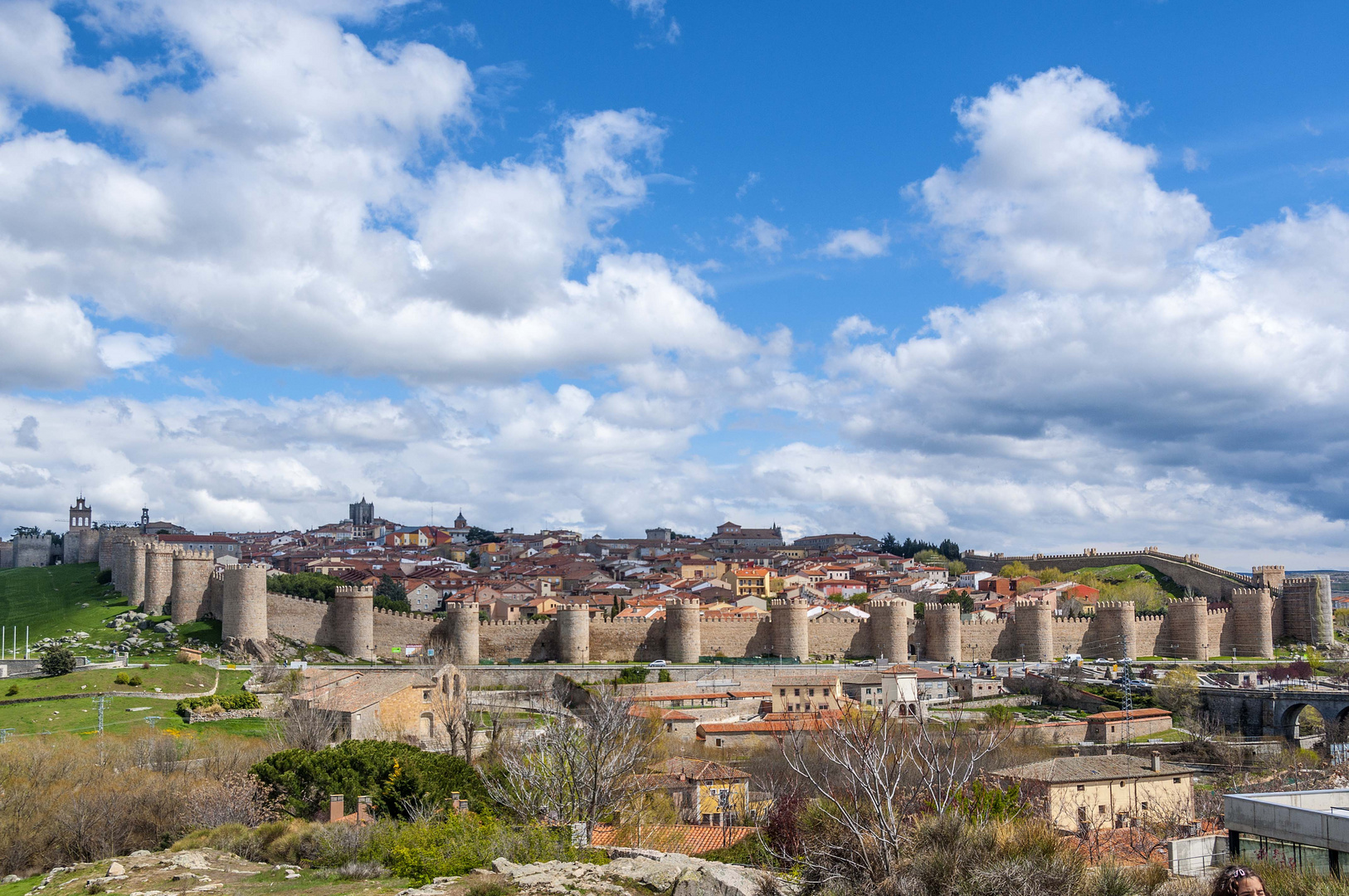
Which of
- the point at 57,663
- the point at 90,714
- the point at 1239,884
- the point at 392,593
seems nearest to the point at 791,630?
the point at 392,593

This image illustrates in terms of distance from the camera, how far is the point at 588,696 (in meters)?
41.8

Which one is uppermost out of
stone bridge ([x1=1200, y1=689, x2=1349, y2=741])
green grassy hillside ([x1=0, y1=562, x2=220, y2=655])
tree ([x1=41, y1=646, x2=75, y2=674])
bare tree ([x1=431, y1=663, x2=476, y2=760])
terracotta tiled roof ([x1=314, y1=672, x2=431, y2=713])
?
green grassy hillside ([x1=0, y1=562, x2=220, y2=655])

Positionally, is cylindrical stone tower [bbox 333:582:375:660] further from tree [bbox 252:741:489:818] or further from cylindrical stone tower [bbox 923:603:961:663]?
cylindrical stone tower [bbox 923:603:961:663]

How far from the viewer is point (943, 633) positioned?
5544cm

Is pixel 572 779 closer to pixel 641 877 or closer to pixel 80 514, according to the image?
pixel 641 877

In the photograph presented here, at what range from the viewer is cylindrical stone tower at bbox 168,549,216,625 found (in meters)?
45.9

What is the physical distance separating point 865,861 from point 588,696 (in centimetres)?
3360

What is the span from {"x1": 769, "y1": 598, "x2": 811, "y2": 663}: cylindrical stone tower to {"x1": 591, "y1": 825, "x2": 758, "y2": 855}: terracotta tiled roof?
33.2 m

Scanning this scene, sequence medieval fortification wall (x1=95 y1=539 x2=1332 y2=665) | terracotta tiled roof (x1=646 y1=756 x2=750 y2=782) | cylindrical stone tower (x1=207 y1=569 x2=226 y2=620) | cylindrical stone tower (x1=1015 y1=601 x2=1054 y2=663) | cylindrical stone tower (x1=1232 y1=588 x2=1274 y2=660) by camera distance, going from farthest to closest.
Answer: cylindrical stone tower (x1=1232 y1=588 x2=1274 y2=660), cylindrical stone tower (x1=1015 y1=601 x2=1054 y2=663), medieval fortification wall (x1=95 y1=539 x2=1332 y2=665), cylindrical stone tower (x1=207 y1=569 x2=226 y2=620), terracotta tiled roof (x1=646 y1=756 x2=750 y2=782)

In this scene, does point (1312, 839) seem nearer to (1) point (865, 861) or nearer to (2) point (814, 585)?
(1) point (865, 861)

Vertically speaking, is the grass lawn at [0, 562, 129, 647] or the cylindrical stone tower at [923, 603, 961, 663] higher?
the grass lawn at [0, 562, 129, 647]

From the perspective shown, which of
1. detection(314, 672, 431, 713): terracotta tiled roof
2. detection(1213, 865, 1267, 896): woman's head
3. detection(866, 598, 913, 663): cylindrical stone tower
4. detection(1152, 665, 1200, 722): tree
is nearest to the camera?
detection(1213, 865, 1267, 896): woman's head

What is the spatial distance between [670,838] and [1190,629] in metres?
48.0

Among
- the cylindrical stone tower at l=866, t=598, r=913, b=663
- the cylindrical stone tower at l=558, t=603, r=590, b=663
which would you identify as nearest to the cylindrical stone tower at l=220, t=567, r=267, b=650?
the cylindrical stone tower at l=558, t=603, r=590, b=663
